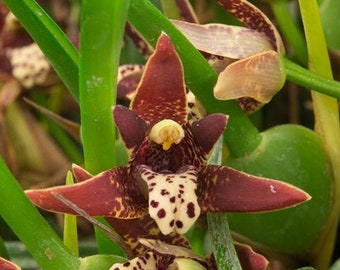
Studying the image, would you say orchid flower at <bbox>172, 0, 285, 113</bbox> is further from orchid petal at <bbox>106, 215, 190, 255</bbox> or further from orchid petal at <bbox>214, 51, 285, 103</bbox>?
orchid petal at <bbox>106, 215, 190, 255</bbox>

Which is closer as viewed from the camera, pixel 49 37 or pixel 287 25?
pixel 49 37

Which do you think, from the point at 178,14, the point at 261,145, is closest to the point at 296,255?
the point at 261,145

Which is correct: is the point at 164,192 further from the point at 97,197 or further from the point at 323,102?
the point at 323,102

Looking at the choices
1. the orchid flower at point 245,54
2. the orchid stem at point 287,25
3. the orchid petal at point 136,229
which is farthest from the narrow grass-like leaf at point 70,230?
the orchid stem at point 287,25

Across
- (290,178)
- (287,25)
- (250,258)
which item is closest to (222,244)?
(250,258)

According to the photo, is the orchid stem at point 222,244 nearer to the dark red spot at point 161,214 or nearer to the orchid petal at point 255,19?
the dark red spot at point 161,214

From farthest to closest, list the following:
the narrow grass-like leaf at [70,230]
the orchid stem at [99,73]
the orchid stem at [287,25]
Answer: the orchid stem at [287,25] < the narrow grass-like leaf at [70,230] < the orchid stem at [99,73]

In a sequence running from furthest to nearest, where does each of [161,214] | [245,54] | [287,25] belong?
[287,25] < [245,54] < [161,214]
